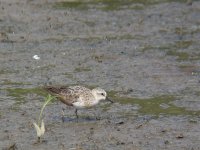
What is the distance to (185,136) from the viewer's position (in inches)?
→ 520

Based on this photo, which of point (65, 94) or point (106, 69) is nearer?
point (65, 94)

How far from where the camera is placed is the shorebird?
563 inches

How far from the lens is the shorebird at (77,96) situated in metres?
14.3

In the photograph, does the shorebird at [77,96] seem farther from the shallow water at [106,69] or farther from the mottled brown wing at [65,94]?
the shallow water at [106,69]

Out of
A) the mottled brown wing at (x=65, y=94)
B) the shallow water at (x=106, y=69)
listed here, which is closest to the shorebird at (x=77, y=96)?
the mottled brown wing at (x=65, y=94)

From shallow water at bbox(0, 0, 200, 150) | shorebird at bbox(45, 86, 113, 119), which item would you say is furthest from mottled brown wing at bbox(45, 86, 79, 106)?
shallow water at bbox(0, 0, 200, 150)

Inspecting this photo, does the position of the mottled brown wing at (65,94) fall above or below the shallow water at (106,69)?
above

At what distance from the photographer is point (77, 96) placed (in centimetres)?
1437

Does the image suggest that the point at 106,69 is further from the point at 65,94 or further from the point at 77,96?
the point at 65,94

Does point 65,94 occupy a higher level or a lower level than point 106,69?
higher

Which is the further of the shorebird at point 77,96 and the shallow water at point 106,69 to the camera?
the shorebird at point 77,96

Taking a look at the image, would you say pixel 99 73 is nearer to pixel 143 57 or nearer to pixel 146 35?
pixel 143 57

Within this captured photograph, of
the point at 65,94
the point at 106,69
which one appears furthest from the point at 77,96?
the point at 106,69

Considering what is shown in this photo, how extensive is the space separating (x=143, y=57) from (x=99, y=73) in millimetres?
1657
